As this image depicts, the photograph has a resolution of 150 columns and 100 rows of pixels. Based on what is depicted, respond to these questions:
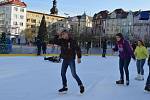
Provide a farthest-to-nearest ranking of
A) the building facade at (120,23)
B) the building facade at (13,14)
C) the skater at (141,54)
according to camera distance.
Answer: the building facade at (13,14) < the building facade at (120,23) < the skater at (141,54)

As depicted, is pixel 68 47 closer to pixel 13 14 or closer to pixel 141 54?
pixel 141 54

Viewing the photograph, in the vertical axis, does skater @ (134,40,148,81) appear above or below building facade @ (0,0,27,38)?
below

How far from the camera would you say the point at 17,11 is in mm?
96812

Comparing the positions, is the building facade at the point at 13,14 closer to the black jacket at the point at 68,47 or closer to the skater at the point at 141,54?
the skater at the point at 141,54

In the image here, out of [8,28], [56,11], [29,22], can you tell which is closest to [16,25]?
[8,28]

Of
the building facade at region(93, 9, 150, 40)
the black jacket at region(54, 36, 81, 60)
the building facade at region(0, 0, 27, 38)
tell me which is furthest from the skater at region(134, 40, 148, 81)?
the building facade at region(0, 0, 27, 38)

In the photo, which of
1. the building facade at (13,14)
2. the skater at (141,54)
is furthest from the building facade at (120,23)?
the skater at (141,54)

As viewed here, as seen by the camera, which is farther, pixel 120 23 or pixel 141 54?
pixel 120 23

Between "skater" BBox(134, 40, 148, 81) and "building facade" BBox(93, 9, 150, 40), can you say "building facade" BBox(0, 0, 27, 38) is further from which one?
"skater" BBox(134, 40, 148, 81)

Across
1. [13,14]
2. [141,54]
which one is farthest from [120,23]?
[141,54]

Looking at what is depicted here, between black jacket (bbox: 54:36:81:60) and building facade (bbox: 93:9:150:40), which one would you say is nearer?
black jacket (bbox: 54:36:81:60)

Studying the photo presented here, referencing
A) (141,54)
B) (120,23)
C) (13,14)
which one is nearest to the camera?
(141,54)

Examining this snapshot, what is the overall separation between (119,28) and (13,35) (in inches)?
1083

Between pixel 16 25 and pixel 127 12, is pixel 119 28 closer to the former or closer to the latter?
pixel 127 12
